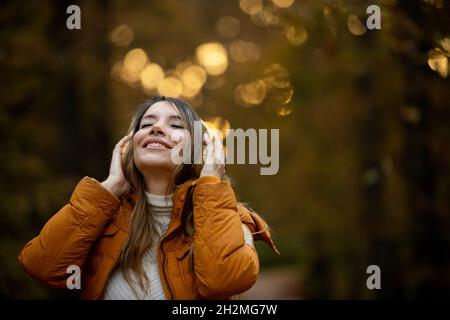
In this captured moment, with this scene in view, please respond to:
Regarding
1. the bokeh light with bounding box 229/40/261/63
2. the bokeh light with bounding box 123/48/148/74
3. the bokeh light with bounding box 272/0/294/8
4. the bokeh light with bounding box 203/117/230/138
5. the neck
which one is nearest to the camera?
the neck

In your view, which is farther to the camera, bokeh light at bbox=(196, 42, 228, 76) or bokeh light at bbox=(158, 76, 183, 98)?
bokeh light at bbox=(196, 42, 228, 76)

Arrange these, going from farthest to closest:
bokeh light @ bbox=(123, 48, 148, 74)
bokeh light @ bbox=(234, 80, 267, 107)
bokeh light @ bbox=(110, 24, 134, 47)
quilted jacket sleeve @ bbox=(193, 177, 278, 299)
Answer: bokeh light @ bbox=(234, 80, 267, 107) → bokeh light @ bbox=(123, 48, 148, 74) → bokeh light @ bbox=(110, 24, 134, 47) → quilted jacket sleeve @ bbox=(193, 177, 278, 299)

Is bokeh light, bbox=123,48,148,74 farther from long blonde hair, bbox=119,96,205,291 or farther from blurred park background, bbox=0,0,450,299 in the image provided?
long blonde hair, bbox=119,96,205,291

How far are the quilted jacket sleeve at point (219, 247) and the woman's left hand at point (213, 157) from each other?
0.37ft

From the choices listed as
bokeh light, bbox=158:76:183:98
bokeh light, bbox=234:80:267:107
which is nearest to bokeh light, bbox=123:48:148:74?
bokeh light, bbox=158:76:183:98

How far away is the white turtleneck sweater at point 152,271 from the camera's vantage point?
275 centimetres

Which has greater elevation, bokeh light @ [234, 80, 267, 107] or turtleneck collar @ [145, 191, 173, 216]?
bokeh light @ [234, 80, 267, 107]

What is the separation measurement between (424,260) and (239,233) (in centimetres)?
483

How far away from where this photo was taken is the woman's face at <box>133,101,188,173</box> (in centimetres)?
294

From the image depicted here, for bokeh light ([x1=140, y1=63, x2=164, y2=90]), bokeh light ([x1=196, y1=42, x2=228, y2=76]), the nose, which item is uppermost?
bokeh light ([x1=196, y1=42, x2=228, y2=76])

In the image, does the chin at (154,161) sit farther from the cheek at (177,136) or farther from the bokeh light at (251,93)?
the bokeh light at (251,93)

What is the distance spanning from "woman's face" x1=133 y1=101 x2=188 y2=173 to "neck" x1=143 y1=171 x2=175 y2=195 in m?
0.06

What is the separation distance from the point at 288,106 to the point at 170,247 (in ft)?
24.2
